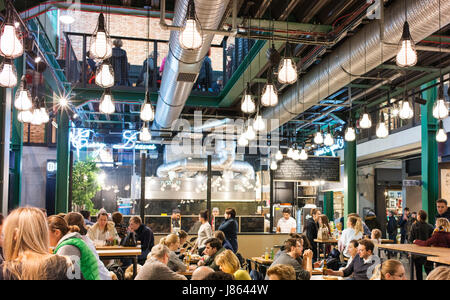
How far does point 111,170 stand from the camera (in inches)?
675

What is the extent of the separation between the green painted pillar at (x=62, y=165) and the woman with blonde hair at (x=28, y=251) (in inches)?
358

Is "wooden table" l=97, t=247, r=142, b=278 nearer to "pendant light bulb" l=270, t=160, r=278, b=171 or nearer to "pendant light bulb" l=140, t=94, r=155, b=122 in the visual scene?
"pendant light bulb" l=140, t=94, r=155, b=122

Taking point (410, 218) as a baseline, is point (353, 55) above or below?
above

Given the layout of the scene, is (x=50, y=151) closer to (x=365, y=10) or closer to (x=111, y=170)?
(x=111, y=170)

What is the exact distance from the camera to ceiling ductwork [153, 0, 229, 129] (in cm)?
462

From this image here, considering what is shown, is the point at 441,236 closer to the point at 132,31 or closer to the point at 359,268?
the point at 359,268

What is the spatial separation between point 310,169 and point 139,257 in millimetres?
6375

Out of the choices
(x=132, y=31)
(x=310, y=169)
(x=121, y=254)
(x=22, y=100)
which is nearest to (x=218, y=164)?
(x=310, y=169)

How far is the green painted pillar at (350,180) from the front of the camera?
12.0m

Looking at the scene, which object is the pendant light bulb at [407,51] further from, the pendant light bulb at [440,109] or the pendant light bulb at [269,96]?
the pendant light bulb at [440,109]

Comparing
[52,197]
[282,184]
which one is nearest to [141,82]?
[52,197]

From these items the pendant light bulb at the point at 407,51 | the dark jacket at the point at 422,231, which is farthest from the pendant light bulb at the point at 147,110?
the dark jacket at the point at 422,231

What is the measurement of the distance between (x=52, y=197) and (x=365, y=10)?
1401 centimetres

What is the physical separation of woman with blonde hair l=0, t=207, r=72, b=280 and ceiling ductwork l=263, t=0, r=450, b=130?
4.07 meters
